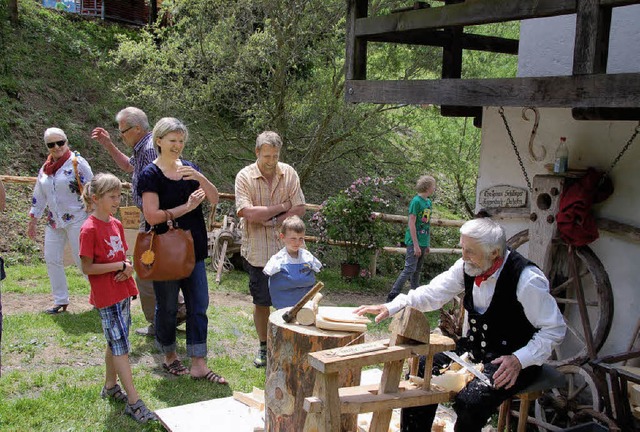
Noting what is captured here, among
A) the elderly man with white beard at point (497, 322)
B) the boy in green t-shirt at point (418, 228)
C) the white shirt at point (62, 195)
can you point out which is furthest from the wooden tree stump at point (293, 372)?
the boy in green t-shirt at point (418, 228)

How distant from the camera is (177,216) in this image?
4695 millimetres

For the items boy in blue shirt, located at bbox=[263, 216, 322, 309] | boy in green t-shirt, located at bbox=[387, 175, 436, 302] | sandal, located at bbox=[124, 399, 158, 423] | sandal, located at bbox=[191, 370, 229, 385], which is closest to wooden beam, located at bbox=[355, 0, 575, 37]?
boy in blue shirt, located at bbox=[263, 216, 322, 309]

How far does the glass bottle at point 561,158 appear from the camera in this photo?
15.2ft

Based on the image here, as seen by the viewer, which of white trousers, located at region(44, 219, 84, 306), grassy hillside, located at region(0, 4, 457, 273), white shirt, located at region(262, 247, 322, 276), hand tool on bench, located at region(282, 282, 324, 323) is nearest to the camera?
hand tool on bench, located at region(282, 282, 324, 323)

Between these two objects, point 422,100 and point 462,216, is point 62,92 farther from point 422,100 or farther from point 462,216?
point 422,100

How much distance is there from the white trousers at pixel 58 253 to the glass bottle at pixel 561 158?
15.0ft

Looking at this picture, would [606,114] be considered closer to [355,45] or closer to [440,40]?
[355,45]

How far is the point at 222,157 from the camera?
13.2 meters

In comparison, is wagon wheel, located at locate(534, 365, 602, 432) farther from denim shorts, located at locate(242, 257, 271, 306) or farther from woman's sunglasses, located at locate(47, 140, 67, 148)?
woman's sunglasses, located at locate(47, 140, 67, 148)

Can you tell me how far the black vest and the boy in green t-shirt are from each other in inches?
177

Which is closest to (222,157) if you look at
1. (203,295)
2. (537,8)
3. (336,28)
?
(336,28)

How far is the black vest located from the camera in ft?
11.1

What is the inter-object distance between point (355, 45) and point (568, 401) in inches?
117

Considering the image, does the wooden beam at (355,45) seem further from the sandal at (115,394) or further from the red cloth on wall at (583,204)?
the sandal at (115,394)
